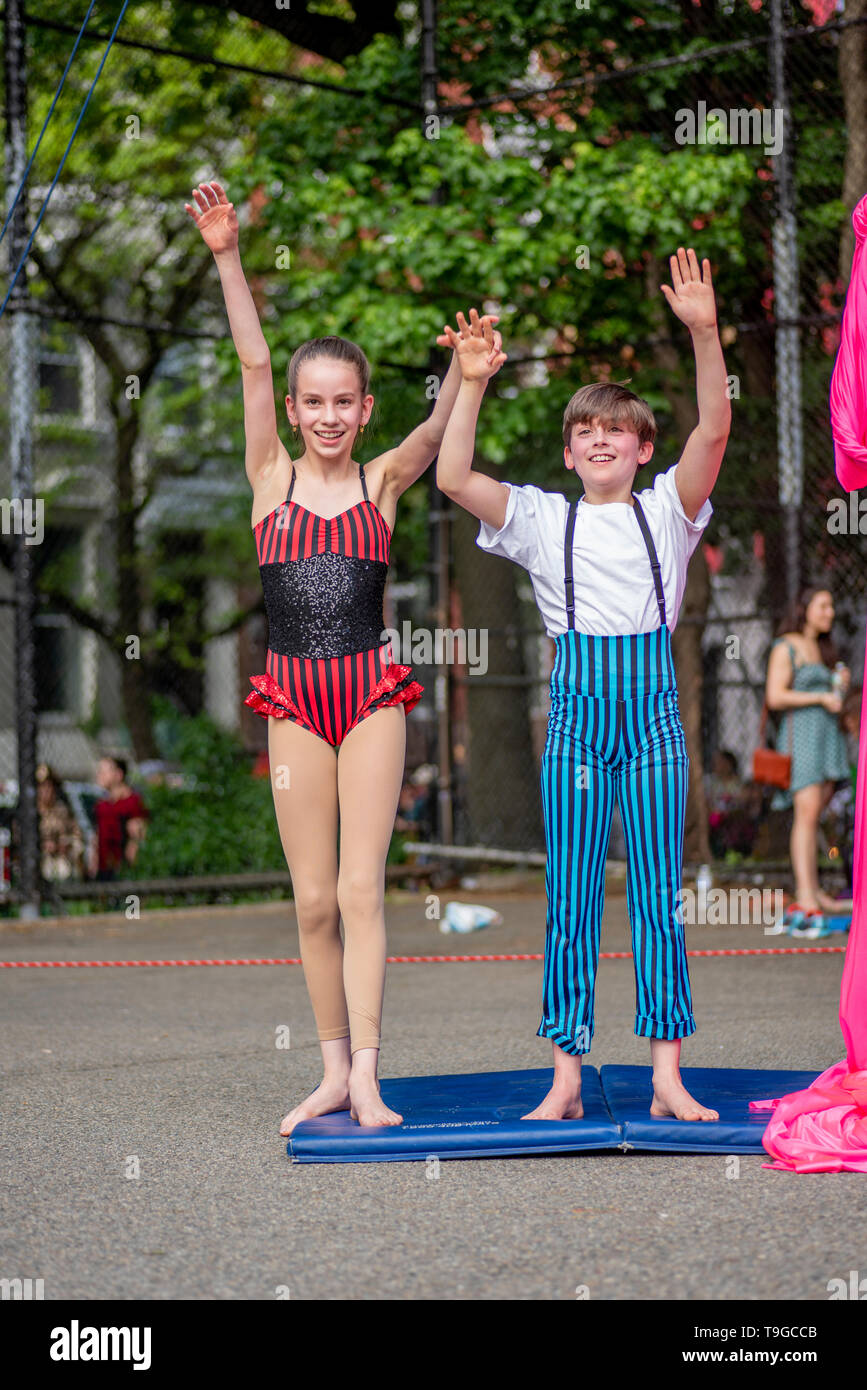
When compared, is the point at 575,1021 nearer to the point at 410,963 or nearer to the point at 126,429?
the point at 410,963

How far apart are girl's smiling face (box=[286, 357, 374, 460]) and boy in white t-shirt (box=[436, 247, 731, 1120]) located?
32cm

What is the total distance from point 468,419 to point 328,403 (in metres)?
0.42

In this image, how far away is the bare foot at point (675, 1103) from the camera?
12.9 ft

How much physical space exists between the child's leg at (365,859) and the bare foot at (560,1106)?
393 millimetres

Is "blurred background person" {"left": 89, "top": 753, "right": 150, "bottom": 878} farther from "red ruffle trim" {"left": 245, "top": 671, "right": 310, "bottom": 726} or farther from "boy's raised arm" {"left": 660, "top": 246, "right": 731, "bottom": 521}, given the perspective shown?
"boy's raised arm" {"left": 660, "top": 246, "right": 731, "bottom": 521}

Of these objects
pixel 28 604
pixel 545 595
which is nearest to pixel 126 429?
pixel 28 604

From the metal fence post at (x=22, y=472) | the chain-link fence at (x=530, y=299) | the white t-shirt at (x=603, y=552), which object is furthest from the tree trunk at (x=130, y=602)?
the white t-shirt at (x=603, y=552)

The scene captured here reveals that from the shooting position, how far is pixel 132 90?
464 inches

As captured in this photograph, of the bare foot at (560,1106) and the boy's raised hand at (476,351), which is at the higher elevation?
the boy's raised hand at (476,351)

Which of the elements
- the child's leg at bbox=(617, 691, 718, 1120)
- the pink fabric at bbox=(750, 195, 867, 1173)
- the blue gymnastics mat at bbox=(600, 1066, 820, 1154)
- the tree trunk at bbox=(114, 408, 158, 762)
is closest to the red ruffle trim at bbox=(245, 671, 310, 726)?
the child's leg at bbox=(617, 691, 718, 1120)

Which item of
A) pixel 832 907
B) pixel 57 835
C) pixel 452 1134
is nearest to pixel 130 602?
pixel 57 835

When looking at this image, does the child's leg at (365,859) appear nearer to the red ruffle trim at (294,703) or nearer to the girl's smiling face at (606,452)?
the red ruffle trim at (294,703)

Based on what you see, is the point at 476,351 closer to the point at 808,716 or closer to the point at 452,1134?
the point at 452,1134

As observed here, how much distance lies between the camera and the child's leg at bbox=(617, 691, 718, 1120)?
3.99m
